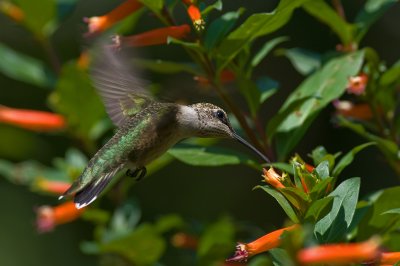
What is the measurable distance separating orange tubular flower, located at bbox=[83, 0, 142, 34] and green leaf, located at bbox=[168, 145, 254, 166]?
1.69ft

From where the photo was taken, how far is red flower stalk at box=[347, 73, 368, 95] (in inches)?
108

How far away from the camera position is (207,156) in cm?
270

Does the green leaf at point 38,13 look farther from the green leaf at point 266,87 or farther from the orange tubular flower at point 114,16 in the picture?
the green leaf at point 266,87

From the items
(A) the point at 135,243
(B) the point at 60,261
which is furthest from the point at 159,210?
(A) the point at 135,243

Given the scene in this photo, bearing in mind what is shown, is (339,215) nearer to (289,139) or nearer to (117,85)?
→ (289,139)

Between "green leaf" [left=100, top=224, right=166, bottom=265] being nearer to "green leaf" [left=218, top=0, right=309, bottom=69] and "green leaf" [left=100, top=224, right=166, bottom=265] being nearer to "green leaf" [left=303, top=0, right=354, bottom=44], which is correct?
"green leaf" [left=218, top=0, right=309, bottom=69]

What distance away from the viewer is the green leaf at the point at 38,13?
142 inches

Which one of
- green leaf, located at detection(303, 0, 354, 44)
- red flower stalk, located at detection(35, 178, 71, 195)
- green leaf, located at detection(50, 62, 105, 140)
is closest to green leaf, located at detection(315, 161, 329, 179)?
green leaf, located at detection(303, 0, 354, 44)

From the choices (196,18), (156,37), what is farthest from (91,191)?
(196,18)

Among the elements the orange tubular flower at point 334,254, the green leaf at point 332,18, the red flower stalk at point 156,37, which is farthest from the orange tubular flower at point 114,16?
the orange tubular flower at point 334,254

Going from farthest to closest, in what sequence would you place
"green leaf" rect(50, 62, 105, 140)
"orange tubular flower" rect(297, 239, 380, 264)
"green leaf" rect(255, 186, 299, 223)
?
1. "green leaf" rect(50, 62, 105, 140)
2. "green leaf" rect(255, 186, 299, 223)
3. "orange tubular flower" rect(297, 239, 380, 264)

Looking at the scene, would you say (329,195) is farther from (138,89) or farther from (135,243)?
(135,243)

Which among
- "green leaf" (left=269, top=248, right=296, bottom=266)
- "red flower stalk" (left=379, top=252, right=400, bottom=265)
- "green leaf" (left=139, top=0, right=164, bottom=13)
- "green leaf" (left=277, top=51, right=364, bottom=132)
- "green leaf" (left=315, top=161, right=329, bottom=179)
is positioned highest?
"green leaf" (left=139, top=0, right=164, bottom=13)

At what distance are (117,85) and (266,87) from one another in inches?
23.6
